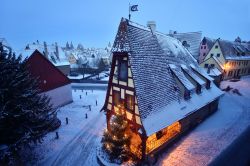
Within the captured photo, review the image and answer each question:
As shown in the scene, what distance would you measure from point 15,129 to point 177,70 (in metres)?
13.7

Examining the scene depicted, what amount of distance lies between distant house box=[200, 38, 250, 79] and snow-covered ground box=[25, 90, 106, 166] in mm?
25906

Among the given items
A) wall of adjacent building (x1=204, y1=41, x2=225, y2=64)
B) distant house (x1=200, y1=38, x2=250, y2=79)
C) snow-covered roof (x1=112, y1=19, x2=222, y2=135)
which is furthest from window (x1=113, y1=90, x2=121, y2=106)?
wall of adjacent building (x1=204, y1=41, x2=225, y2=64)

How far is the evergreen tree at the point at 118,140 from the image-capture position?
41.6ft

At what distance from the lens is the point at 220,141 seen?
1550 centimetres

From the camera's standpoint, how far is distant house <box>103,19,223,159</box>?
1261 cm

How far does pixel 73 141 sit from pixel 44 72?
1009cm

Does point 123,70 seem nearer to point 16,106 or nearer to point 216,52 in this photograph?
point 16,106

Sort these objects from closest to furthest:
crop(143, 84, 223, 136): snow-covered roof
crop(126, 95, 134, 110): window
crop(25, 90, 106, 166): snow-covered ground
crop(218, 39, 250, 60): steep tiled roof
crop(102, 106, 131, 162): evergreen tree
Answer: crop(143, 84, 223, 136): snow-covered roof
crop(102, 106, 131, 162): evergreen tree
crop(126, 95, 134, 110): window
crop(25, 90, 106, 166): snow-covered ground
crop(218, 39, 250, 60): steep tiled roof

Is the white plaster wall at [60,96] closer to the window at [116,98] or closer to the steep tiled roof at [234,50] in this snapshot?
the window at [116,98]

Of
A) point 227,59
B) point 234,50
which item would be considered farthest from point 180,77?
point 234,50

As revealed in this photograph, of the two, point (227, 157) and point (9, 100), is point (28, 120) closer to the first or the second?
point (9, 100)

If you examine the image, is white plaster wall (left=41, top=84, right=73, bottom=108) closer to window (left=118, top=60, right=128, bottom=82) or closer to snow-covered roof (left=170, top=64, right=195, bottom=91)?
window (left=118, top=60, right=128, bottom=82)

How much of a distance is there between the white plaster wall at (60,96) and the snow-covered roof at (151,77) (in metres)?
14.2

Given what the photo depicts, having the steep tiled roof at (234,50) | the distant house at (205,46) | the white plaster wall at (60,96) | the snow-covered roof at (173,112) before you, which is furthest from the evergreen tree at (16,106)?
the steep tiled roof at (234,50)
